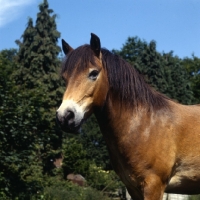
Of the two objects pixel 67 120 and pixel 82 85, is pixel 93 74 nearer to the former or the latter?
pixel 82 85

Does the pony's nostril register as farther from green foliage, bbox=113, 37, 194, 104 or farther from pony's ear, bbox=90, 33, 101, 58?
green foliage, bbox=113, 37, 194, 104

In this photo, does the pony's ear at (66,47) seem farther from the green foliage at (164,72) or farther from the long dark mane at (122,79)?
the green foliage at (164,72)

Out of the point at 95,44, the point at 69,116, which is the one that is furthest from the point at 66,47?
the point at 69,116

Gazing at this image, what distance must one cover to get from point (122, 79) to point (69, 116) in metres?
0.88

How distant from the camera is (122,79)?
507 cm

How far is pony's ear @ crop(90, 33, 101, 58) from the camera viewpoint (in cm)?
487

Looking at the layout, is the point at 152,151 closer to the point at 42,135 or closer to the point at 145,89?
the point at 145,89

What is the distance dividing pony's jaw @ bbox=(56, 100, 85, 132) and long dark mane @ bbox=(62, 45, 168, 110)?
1.40 ft

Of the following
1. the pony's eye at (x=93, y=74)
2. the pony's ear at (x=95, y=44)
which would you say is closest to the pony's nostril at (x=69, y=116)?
the pony's eye at (x=93, y=74)

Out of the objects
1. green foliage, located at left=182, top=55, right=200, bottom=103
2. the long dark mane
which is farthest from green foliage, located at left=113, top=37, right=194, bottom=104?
the long dark mane

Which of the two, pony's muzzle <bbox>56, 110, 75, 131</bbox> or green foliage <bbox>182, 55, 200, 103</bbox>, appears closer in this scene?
pony's muzzle <bbox>56, 110, 75, 131</bbox>

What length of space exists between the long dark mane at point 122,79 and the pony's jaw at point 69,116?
425 mm

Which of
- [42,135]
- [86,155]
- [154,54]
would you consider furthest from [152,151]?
[154,54]

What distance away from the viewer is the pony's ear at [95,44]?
4.87 m
